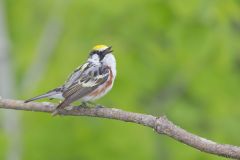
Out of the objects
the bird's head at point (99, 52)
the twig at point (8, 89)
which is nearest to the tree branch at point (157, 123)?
the bird's head at point (99, 52)

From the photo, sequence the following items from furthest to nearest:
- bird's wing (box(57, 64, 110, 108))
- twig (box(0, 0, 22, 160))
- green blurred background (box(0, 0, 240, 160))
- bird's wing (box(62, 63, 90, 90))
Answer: twig (box(0, 0, 22, 160)), green blurred background (box(0, 0, 240, 160)), bird's wing (box(62, 63, 90, 90)), bird's wing (box(57, 64, 110, 108))

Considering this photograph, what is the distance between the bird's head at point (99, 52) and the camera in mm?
8156

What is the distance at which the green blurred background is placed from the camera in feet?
34.5

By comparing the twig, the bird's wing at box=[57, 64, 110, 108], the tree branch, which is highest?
the twig

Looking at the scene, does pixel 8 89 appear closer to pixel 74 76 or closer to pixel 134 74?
pixel 134 74

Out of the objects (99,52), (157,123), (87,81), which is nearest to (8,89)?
(99,52)

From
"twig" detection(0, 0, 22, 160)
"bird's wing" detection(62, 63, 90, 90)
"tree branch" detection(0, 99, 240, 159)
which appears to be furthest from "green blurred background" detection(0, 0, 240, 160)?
"tree branch" detection(0, 99, 240, 159)

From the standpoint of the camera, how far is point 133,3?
1093 centimetres

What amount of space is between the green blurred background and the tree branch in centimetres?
323

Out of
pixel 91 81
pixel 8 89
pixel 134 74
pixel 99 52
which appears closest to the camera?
pixel 91 81

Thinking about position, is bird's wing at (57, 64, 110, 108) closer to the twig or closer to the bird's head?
the bird's head

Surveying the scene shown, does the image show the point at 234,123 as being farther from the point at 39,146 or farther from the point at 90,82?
the point at 90,82

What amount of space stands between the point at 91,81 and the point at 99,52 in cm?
34

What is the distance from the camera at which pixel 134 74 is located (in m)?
10.9
